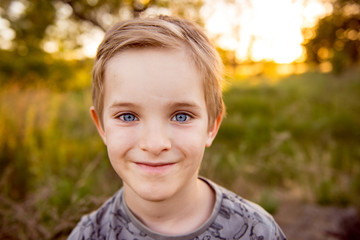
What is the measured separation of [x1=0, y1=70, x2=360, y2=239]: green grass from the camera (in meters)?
2.41

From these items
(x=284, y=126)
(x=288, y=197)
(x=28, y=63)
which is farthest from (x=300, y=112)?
(x=28, y=63)

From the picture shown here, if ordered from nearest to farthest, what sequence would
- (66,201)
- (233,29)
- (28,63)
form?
(66,201) → (233,29) → (28,63)

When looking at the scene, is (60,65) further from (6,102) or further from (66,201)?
(66,201)

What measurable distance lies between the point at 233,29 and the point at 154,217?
2.68 m

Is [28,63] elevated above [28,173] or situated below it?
above

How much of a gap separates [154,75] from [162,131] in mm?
215

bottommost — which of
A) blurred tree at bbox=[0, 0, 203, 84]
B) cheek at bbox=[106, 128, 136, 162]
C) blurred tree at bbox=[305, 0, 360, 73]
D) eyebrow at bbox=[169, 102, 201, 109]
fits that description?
cheek at bbox=[106, 128, 136, 162]

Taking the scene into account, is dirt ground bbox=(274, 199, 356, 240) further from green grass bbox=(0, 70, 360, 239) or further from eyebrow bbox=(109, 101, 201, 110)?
eyebrow bbox=(109, 101, 201, 110)

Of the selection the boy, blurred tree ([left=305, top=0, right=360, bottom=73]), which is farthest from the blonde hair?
blurred tree ([left=305, top=0, right=360, bottom=73])

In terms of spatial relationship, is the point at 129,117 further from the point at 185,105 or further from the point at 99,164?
the point at 99,164

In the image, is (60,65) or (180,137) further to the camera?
(60,65)

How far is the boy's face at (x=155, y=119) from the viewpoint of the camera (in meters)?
1.09

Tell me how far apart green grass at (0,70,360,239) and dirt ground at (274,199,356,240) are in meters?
0.14

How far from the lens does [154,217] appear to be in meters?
1.30
